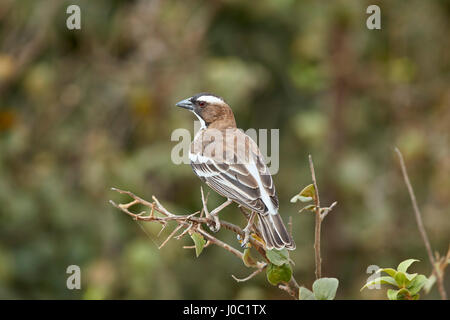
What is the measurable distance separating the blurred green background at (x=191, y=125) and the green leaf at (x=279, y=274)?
3.01 metres

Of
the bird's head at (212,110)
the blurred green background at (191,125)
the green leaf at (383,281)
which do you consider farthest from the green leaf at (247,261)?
the blurred green background at (191,125)

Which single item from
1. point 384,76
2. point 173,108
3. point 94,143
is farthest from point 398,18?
point 94,143

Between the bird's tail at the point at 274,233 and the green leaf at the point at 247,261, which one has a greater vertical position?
the bird's tail at the point at 274,233

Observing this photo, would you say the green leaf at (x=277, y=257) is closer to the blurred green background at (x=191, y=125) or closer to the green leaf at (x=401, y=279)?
the green leaf at (x=401, y=279)

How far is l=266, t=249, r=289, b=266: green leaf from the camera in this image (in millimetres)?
2461

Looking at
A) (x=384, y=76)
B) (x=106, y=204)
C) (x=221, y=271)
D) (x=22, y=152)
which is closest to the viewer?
(x=106, y=204)

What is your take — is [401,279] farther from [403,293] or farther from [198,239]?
[198,239]

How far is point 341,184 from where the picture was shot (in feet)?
25.6

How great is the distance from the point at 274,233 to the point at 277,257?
389mm

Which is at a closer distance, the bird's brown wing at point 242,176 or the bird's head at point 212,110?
the bird's brown wing at point 242,176

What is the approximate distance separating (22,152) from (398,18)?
4.39 m

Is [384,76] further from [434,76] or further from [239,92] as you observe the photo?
[239,92]

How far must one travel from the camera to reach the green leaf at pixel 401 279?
229cm

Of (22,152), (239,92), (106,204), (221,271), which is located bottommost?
(221,271)
